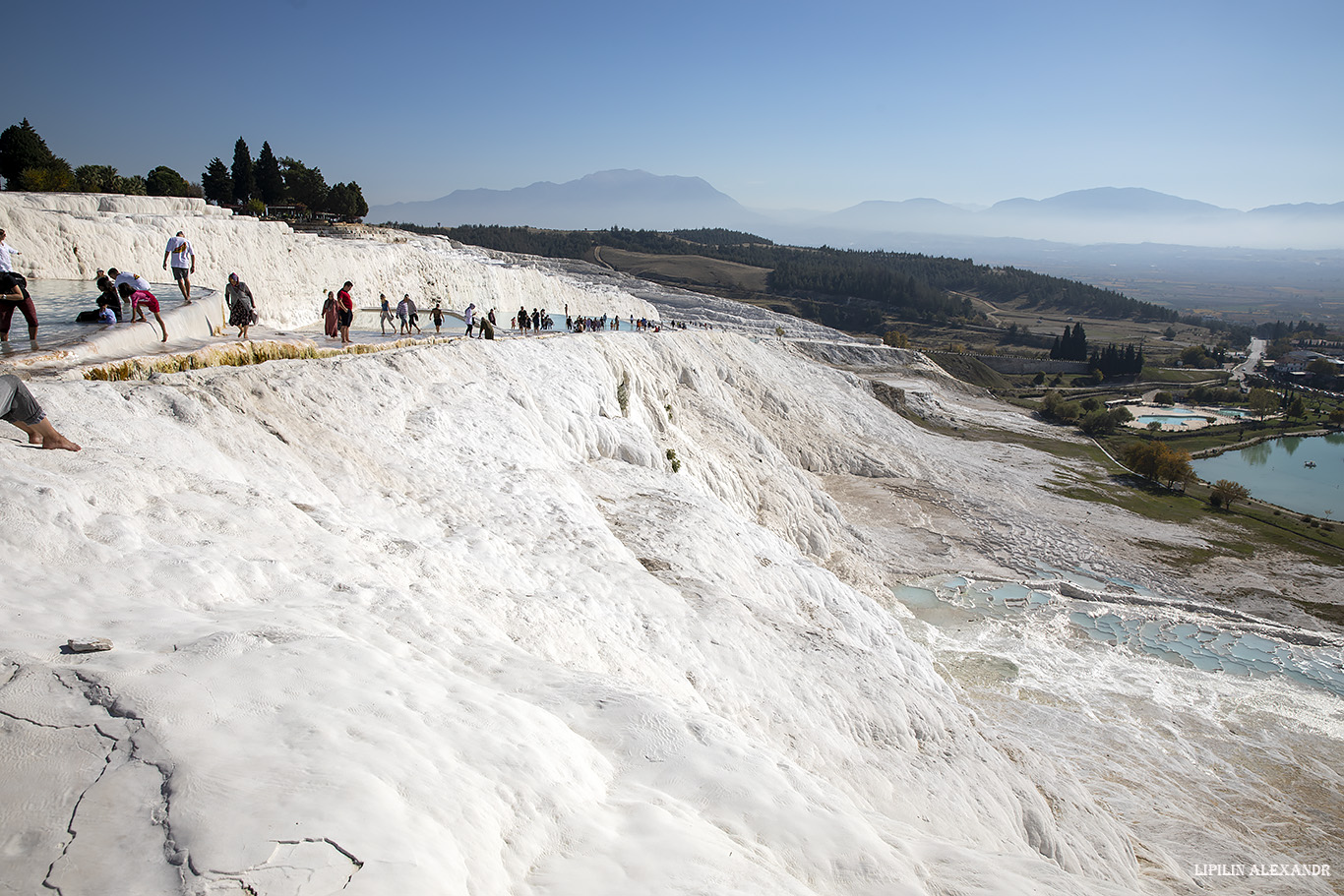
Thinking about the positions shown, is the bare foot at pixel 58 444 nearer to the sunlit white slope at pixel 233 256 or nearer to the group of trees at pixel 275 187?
the sunlit white slope at pixel 233 256

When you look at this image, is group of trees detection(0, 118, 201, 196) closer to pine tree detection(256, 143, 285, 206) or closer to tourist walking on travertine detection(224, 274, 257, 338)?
pine tree detection(256, 143, 285, 206)

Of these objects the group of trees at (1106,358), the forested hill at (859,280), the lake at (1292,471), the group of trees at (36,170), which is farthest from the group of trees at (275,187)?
the group of trees at (1106,358)

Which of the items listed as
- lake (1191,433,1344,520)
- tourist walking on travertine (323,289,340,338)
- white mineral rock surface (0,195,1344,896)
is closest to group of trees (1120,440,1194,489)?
lake (1191,433,1344,520)

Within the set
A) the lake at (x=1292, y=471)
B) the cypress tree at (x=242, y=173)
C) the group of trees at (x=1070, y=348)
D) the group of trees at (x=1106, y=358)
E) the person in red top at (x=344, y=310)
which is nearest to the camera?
the person in red top at (x=344, y=310)

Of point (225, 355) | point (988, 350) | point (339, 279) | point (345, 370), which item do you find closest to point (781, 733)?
point (345, 370)

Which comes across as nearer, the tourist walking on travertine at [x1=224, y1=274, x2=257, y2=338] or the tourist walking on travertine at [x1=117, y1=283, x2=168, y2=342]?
the tourist walking on travertine at [x1=117, y1=283, x2=168, y2=342]

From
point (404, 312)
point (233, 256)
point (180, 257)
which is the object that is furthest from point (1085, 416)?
point (180, 257)
